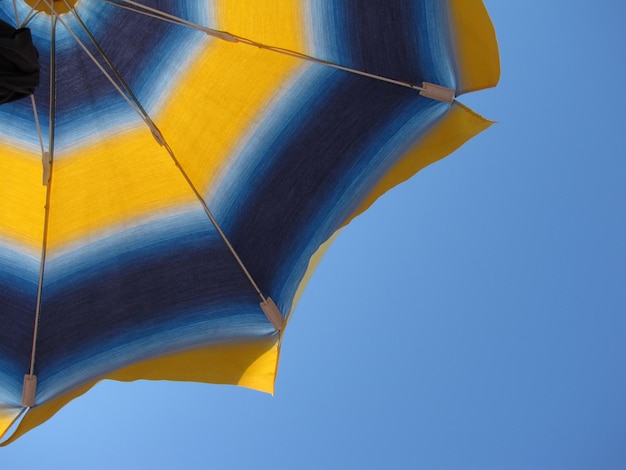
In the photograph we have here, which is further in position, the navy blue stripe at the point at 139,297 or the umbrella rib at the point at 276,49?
the navy blue stripe at the point at 139,297

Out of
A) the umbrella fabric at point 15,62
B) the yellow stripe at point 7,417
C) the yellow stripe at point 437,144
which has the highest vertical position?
the umbrella fabric at point 15,62

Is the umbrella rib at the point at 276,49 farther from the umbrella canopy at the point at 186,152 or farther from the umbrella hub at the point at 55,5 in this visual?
the umbrella hub at the point at 55,5

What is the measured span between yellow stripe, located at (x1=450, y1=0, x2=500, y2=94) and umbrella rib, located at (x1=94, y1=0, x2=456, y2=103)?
0.11 metres

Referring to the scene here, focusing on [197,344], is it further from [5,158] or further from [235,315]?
[5,158]

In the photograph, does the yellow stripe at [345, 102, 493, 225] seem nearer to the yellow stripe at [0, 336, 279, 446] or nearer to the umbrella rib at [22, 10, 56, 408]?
the yellow stripe at [0, 336, 279, 446]

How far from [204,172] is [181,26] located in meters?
0.53

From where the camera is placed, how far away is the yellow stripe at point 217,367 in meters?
2.79

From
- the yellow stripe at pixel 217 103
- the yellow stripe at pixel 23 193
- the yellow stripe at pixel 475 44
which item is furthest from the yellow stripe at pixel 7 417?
the yellow stripe at pixel 475 44

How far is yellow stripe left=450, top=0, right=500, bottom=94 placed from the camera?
102 inches

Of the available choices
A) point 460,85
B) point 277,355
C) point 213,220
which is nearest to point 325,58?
point 460,85

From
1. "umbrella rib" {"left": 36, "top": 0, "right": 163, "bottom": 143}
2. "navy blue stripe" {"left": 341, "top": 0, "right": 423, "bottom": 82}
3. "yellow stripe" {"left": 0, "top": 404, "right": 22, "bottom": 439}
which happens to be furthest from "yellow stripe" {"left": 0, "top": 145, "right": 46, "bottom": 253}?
"navy blue stripe" {"left": 341, "top": 0, "right": 423, "bottom": 82}

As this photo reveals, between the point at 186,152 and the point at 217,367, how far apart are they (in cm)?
83

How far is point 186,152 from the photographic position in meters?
2.72

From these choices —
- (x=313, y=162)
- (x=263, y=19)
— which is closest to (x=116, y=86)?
(x=263, y=19)
